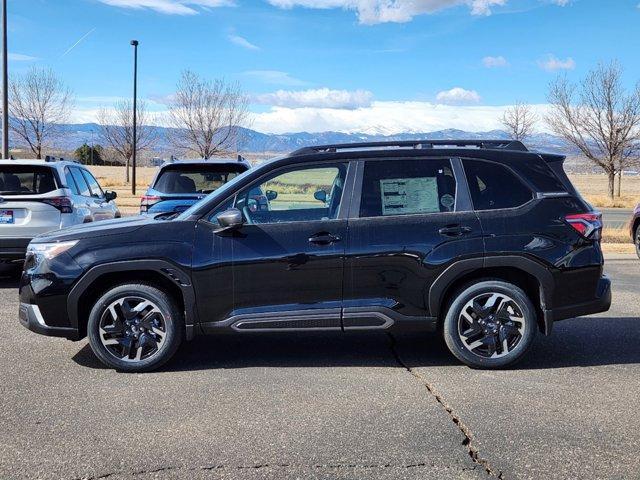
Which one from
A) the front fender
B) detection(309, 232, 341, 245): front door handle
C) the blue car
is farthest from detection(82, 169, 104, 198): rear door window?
detection(309, 232, 341, 245): front door handle

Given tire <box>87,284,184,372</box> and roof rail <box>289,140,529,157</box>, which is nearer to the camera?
tire <box>87,284,184,372</box>

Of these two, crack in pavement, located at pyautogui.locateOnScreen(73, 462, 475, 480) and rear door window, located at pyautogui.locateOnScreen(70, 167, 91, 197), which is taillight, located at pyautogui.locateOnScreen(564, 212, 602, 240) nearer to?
crack in pavement, located at pyautogui.locateOnScreen(73, 462, 475, 480)

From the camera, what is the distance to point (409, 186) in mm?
5543

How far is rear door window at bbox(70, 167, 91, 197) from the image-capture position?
9867 millimetres

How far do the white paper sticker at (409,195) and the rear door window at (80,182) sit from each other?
5.95 m

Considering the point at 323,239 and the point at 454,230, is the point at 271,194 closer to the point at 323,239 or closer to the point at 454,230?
the point at 323,239

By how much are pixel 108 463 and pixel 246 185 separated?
253 cm

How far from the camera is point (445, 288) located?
5.39 meters

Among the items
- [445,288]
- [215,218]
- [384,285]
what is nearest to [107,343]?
[215,218]

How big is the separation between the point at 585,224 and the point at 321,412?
2.77 metres

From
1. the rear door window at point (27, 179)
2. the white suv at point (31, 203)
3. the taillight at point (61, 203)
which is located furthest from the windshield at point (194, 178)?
the rear door window at point (27, 179)

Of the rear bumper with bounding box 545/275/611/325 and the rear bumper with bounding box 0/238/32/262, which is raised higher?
the rear bumper with bounding box 0/238/32/262

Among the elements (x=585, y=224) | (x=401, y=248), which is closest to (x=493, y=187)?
(x=585, y=224)

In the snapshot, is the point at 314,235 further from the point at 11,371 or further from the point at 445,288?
the point at 11,371
